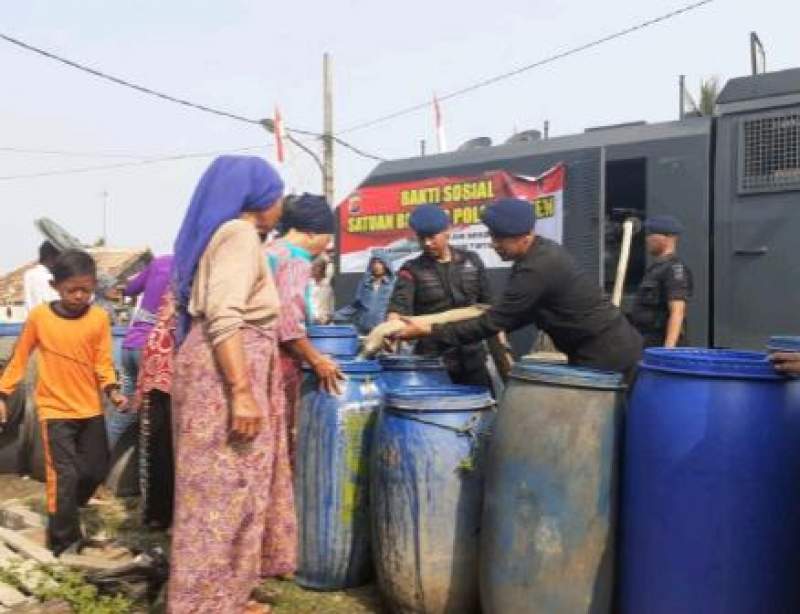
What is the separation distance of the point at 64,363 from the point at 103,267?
10.6 meters

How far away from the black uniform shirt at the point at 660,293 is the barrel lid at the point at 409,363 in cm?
161

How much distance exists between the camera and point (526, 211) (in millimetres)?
3447

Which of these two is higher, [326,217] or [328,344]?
[326,217]

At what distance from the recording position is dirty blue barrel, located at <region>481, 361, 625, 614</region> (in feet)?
9.24

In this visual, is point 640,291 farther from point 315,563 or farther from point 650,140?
point 315,563

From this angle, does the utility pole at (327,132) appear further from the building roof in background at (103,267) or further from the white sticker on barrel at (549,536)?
the white sticker on barrel at (549,536)

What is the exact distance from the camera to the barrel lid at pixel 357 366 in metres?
3.65

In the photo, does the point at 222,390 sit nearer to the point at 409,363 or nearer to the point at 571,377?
the point at 571,377

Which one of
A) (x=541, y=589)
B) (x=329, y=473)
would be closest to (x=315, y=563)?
(x=329, y=473)

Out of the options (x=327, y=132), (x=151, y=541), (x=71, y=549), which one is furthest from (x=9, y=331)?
(x=327, y=132)

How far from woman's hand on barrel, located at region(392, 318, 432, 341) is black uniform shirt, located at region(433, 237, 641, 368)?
0.31 metres

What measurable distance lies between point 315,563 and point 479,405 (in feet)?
3.47

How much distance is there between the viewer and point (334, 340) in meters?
3.93

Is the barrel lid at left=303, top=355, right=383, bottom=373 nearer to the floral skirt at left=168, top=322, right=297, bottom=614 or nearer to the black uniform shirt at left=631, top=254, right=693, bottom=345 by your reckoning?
the floral skirt at left=168, top=322, right=297, bottom=614
